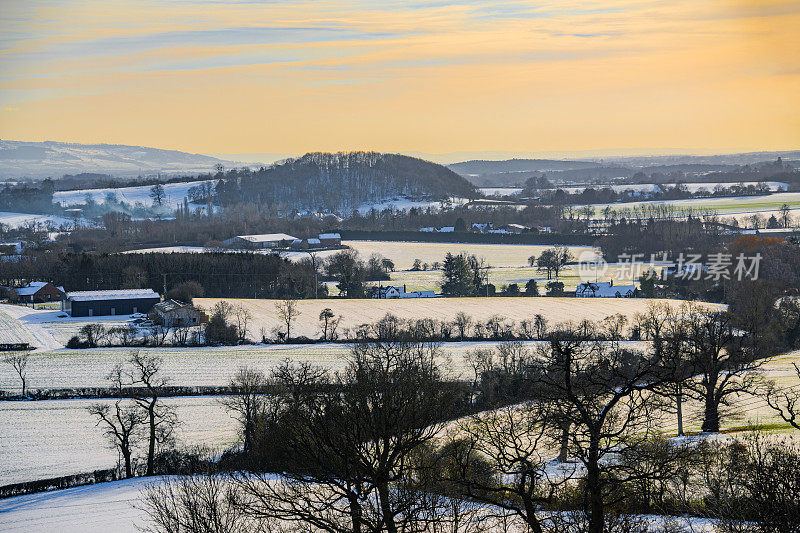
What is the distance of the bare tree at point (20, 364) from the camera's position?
1021 inches

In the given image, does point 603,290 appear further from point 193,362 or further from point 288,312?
point 193,362

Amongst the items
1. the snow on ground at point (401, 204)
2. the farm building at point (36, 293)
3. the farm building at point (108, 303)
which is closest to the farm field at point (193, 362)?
the farm building at point (108, 303)

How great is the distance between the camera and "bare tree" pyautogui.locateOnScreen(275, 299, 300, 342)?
35713 mm

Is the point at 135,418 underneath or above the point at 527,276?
underneath

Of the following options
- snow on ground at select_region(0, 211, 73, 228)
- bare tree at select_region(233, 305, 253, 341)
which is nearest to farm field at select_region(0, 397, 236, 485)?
bare tree at select_region(233, 305, 253, 341)

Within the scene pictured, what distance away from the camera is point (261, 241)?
7419 centimetres

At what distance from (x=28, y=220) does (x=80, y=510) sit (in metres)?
97.1

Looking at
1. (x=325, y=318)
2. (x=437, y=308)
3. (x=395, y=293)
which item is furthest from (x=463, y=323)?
(x=395, y=293)

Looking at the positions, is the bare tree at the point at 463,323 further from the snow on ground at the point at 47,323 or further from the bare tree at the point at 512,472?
the bare tree at the point at 512,472

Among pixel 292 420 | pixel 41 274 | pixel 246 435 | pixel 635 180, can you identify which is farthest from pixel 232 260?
pixel 635 180

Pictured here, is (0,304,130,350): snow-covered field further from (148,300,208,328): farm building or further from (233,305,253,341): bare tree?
(233,305,253,341): bare tree

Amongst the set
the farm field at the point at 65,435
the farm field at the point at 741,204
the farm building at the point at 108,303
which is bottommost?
the farm field at the point at 65,435

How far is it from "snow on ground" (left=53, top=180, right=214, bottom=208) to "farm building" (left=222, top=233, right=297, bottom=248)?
45916 millimetres

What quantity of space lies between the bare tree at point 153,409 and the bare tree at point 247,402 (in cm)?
154
